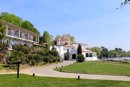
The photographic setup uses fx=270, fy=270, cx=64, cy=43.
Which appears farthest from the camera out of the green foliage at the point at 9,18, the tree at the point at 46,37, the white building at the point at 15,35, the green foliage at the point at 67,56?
the tree at the point at 46,37

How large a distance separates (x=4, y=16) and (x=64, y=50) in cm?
2362

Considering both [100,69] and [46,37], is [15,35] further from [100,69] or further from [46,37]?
[46,37]

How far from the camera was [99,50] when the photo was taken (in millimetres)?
139875

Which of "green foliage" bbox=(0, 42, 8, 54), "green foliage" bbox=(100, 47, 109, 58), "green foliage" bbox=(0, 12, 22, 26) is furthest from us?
"green foliage" bbox=(100, 47, 109, 58)

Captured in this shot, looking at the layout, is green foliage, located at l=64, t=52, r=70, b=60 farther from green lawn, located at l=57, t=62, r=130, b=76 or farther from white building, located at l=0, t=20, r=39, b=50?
green lawn, located at l=57, t=62, r=130, b=76

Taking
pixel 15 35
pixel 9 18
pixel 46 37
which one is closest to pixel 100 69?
pixel 15 35

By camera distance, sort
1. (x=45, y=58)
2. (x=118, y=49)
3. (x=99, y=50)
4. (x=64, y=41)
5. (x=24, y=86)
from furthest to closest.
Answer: (x=118, y=49) → (x=99, y=50) → (x=64, y=41) → (x=45, y=58) → (x=24, y=86)

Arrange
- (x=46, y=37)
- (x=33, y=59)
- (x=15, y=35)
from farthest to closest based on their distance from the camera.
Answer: (x=46, y=37) < (x=15, y=35) < (x=33, y=59)

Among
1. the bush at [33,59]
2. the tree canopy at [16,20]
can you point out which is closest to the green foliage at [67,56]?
the tree canopy at [16,20]

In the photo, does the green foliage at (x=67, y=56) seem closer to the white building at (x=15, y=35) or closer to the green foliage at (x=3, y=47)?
the white building at (x=15, y=35)

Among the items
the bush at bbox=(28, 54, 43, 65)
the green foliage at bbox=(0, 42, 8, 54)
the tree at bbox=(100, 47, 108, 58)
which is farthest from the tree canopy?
the tree at bbox=(100, 47, 108, 58)

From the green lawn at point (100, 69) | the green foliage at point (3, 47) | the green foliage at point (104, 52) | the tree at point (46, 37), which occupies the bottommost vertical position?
the green lawn at point (100, 69)

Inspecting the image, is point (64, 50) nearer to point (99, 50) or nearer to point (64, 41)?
point (64, 41)

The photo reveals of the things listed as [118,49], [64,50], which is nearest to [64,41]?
[64,50]
